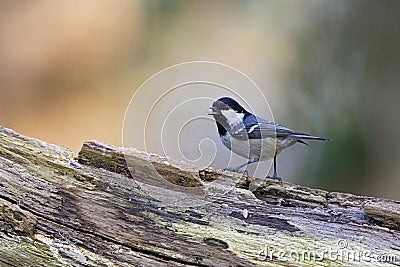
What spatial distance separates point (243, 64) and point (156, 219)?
11.5 ft

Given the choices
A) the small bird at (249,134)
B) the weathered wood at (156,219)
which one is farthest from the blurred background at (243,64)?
the weathered wood at (156,219)

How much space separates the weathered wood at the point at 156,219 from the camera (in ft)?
4.33

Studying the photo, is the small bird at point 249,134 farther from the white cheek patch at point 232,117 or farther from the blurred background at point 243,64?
the blurred background at point 243,64

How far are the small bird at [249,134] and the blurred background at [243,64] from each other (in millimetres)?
2315

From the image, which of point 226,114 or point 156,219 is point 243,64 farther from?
point 156,219

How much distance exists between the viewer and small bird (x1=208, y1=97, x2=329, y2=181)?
200cm

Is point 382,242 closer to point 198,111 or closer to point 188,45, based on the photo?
point 198,111

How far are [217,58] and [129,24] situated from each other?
38.7 inches

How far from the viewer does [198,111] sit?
297 cm

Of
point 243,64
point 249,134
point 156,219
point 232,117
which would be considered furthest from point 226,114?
point 243,64

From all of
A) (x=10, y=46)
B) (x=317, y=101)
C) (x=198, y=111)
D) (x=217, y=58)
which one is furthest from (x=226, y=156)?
(x=10, y=46)

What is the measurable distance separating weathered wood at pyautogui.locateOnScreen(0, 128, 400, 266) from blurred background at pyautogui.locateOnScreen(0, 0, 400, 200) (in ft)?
8.80

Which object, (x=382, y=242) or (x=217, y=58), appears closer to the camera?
(x=382, y=242)

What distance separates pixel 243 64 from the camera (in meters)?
4.74
